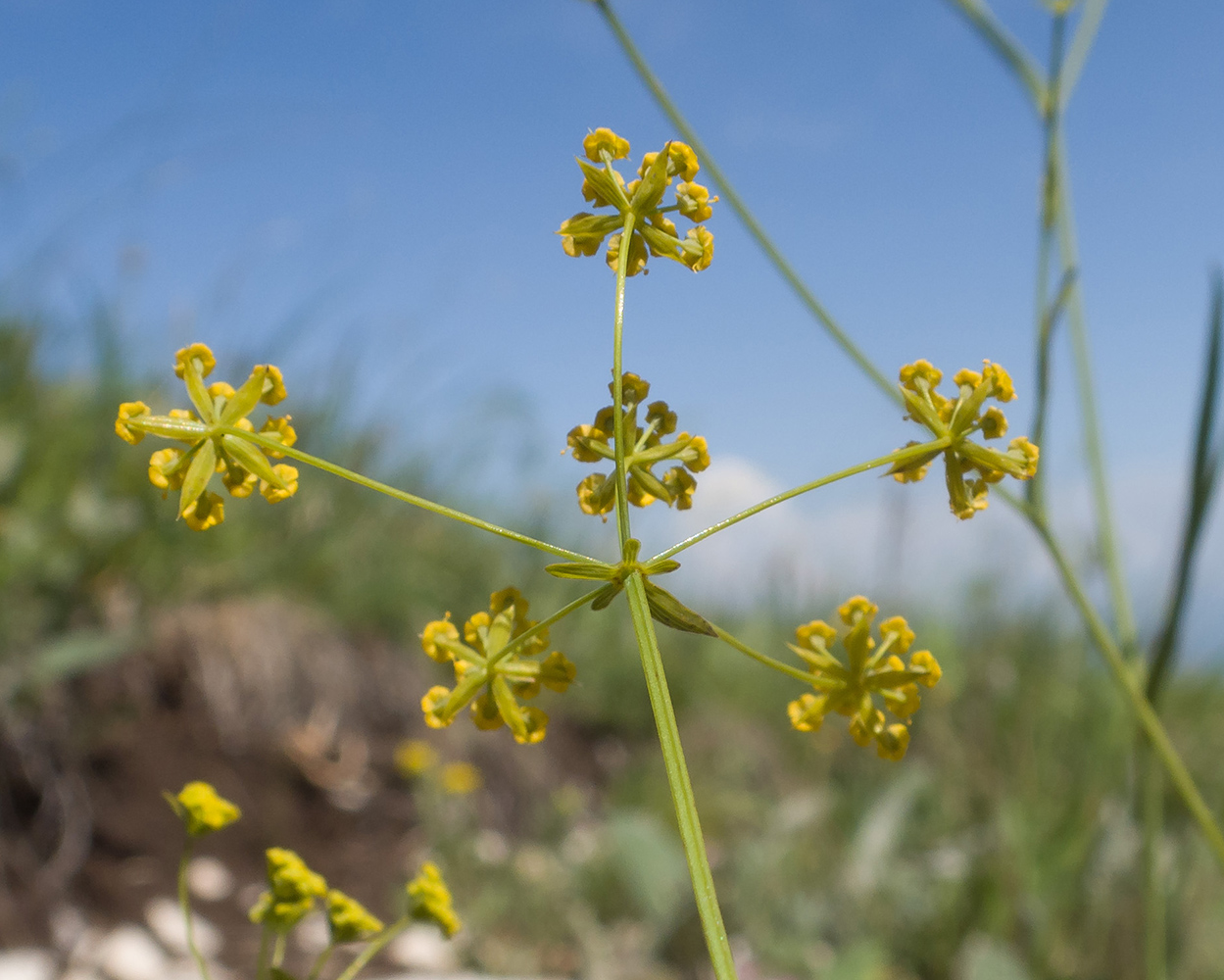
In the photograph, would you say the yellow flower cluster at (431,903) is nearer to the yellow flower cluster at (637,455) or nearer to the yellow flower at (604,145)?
the yellow flower cluster at (637,455)

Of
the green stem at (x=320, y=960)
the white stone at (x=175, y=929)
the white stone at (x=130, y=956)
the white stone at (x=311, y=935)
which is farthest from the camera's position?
the white stone at (x=311, y=935)

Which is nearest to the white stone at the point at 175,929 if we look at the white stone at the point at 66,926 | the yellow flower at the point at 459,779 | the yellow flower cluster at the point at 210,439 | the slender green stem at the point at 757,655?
the white stone at the point at 66,926


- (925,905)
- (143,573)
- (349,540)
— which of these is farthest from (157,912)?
(925,905)

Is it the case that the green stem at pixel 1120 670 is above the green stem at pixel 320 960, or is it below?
above

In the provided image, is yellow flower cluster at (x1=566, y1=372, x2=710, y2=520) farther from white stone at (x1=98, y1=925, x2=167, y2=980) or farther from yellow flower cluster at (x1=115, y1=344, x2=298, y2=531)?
white stone at (x1=98, y1=925, x2=167, y2=980)

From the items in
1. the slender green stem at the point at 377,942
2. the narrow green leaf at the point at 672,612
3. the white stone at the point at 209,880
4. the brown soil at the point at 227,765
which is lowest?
the white stone at the point at 209,880

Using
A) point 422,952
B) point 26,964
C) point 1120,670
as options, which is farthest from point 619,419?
point 422,952

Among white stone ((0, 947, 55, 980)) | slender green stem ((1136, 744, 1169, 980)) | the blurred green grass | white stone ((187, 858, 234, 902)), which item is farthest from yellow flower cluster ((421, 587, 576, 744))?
white stone ((187, 858, 234, 902))

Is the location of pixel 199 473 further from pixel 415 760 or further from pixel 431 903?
pixel 415 760
